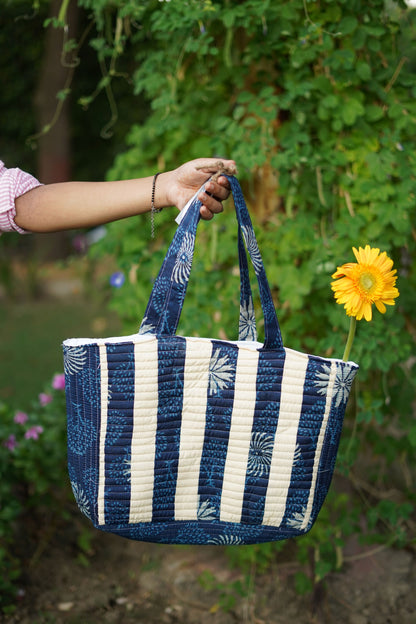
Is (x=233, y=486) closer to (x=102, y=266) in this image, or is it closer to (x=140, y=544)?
(x=140, y=544)

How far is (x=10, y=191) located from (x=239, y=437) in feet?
2.47

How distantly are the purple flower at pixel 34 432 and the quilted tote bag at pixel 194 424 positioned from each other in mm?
1119

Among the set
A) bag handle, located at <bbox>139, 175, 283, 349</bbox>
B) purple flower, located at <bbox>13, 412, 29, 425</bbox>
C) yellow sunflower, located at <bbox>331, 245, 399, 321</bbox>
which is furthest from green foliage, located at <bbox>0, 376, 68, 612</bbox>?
yellow sunflower, located at <bbox>331, 245, 399, 321</bbox>

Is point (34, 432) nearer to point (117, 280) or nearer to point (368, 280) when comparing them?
point (117, 280)

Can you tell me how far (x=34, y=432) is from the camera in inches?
91.8

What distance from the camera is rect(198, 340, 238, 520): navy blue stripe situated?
1180 millimetres

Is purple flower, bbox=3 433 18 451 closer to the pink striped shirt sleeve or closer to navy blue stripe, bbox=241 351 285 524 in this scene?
the pink striped shirt sleeve

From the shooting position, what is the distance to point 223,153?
1.97 m

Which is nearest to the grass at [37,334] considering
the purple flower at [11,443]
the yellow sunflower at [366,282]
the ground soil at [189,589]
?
the purple flower at [11,443]

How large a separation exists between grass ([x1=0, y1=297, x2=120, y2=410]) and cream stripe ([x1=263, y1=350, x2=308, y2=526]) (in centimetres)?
291

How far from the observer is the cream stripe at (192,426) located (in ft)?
3.82

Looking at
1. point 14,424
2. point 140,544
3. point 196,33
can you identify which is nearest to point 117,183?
point 196,33

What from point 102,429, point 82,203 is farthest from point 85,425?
point 82,203

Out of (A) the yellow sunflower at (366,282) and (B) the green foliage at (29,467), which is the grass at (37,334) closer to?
(B) the green foliage at (29,467)
